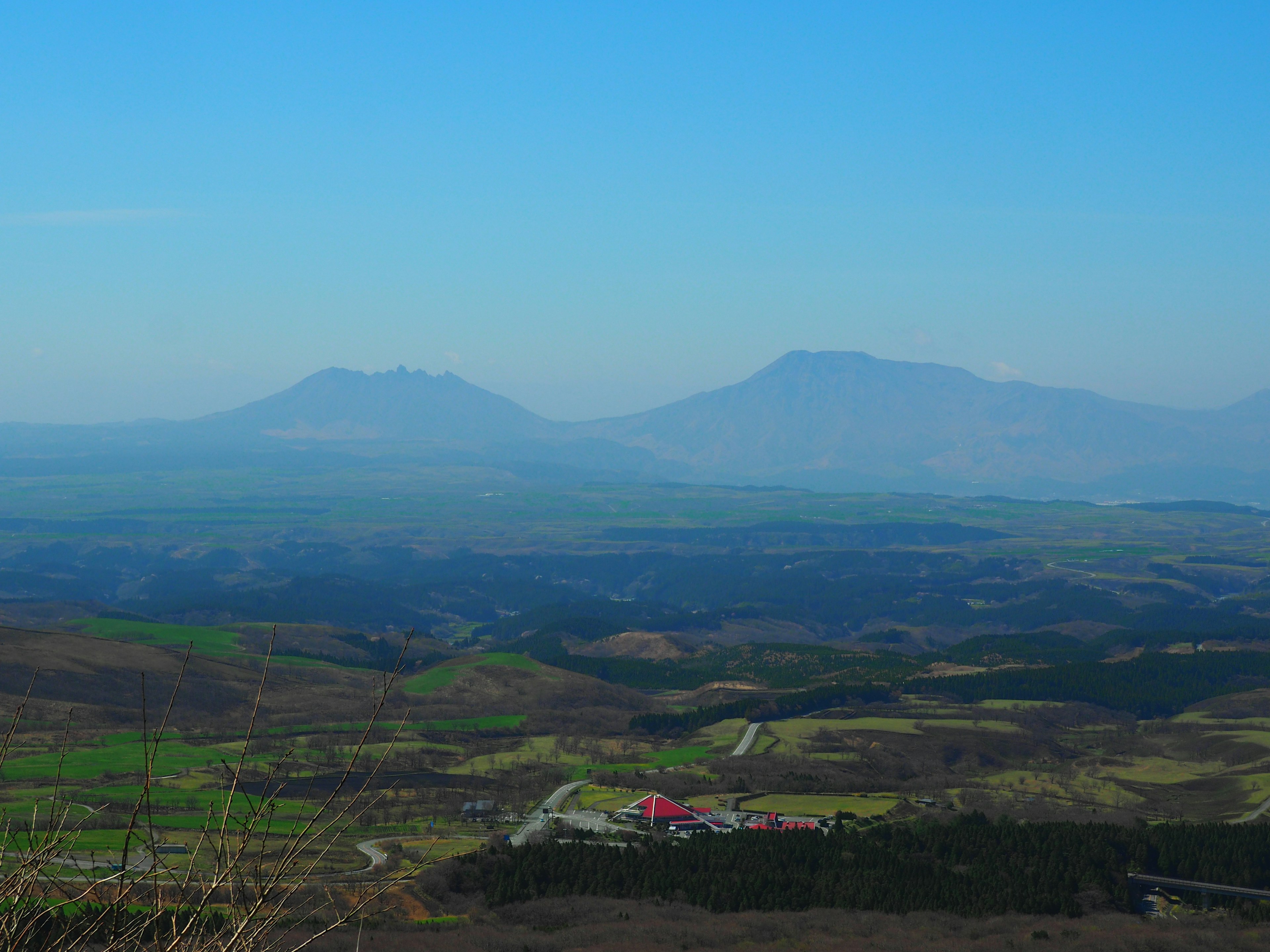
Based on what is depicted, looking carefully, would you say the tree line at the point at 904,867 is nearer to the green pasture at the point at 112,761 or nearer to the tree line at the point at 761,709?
the green pasture at the point at 112,761

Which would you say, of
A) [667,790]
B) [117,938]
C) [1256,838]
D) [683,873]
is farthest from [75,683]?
[117,938]

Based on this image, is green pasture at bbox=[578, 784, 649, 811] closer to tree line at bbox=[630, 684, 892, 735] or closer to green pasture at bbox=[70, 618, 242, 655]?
tree line at bbox=[630, 684, 892, 735]

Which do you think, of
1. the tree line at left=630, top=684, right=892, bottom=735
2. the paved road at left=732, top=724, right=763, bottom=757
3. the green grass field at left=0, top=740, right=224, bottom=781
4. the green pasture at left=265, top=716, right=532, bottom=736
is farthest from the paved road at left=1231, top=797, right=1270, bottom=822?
the green grass field at left=0, top=740, right=224, bottom=781

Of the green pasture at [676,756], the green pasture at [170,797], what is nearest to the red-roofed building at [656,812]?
the green pasture at [170,797]

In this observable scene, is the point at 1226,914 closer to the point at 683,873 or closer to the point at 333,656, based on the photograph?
the point at 683,873

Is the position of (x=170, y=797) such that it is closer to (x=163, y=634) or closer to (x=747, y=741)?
(x=747, y=741)

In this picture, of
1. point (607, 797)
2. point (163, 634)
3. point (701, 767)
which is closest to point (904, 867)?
point (607, 797)
